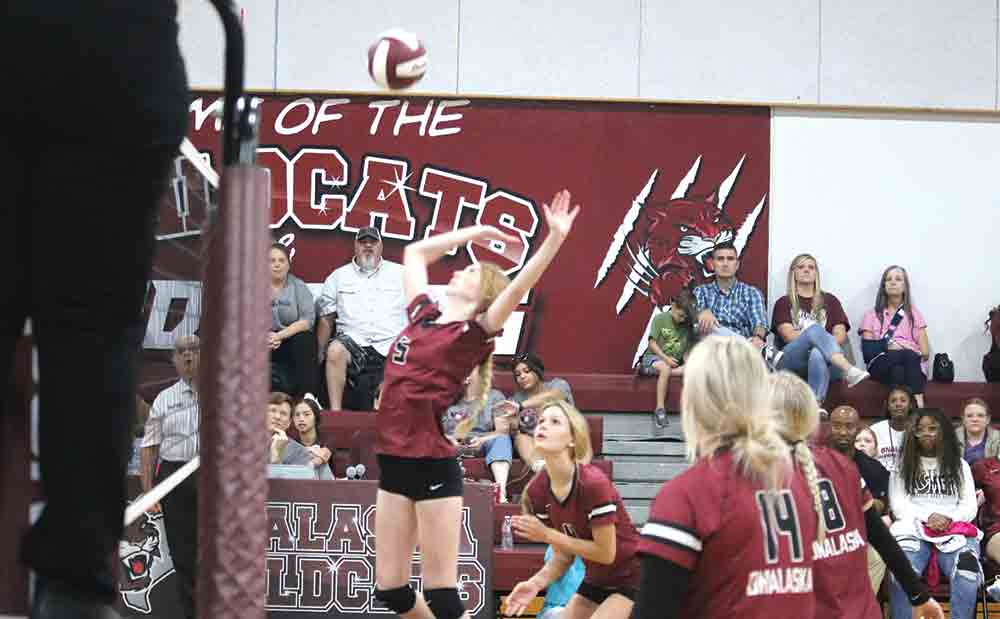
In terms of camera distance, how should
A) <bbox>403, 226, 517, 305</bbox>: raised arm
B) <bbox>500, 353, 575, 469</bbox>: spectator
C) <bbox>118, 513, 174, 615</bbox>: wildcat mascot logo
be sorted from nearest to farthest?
<bbox>403, 226, 517, 305</bbox>: raised arm < <bbox>118, 513, 174, 615</bbox>: wildcat mascot logo < <bbox>500, 353, 575, 469</bbox>: spectator

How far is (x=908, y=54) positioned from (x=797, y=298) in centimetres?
302

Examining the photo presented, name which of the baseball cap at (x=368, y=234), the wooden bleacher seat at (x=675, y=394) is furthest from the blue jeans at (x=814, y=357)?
the baseball cap at (x=368, y=234)

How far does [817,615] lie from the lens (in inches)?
161

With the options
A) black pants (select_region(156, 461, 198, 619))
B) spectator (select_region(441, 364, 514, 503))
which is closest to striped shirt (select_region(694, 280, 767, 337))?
spectator (select_region(441, 364, 514, 503))

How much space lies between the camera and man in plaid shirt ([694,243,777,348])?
1279 centimetres

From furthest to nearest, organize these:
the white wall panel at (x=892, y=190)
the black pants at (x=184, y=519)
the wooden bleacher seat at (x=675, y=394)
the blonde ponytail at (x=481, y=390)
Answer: the white wall panel at (x=892, y=190), the wooden bleacher seat at (x=675, y=394), the blonde ponytail at (x=481, y=390), the black pants at (x=184, y=519)

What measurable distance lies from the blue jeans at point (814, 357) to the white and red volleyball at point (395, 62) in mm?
6610

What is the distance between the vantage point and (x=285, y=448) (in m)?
9.78

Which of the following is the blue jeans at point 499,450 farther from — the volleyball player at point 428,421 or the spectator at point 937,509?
the volleyball player at point 428,421

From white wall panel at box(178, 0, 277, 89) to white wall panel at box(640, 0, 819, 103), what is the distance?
390 cm

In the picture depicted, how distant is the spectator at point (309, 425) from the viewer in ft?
32.8

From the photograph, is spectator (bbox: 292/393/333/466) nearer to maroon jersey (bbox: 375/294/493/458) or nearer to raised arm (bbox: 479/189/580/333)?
maroon jersey (bbox: 375/294/493/458)

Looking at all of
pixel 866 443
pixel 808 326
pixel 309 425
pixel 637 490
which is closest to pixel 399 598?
pixel 309 425

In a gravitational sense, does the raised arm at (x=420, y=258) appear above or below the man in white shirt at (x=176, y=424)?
above
